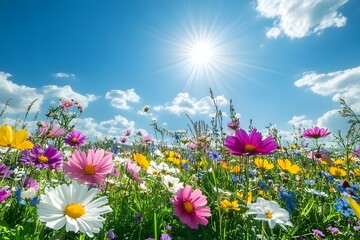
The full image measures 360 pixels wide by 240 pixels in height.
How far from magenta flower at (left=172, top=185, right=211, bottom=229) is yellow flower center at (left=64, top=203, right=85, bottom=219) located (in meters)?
0.75

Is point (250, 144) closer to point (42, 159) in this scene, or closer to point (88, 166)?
point (88, 166)

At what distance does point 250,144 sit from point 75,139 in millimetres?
1641

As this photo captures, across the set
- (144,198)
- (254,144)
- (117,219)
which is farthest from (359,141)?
(117,219)

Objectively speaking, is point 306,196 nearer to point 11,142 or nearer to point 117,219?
point 117,219

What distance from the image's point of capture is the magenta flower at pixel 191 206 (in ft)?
5.82

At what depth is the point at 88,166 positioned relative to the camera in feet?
4.93

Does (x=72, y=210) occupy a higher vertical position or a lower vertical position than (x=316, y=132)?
lower

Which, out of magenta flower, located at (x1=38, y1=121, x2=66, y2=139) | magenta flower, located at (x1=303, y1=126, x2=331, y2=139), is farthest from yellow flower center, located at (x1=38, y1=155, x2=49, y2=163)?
magenta flower, located at (x1=303, y1=126, x2=331, y2=139)

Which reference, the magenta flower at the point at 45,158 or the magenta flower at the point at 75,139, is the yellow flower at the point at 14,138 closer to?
the magenta flower at the point at 45,158

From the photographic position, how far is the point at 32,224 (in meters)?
1.74

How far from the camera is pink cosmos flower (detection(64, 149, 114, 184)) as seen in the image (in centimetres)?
147

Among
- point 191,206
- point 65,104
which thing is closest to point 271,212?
point 191,206

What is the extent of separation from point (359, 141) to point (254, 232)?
175 centimetres

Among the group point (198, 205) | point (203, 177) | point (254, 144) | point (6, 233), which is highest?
point (203, 177)
